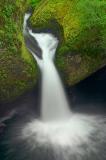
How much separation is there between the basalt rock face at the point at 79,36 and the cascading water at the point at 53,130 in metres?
0.40

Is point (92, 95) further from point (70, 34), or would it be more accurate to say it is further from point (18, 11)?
point (18, 11)

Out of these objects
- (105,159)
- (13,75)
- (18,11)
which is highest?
(18,11)

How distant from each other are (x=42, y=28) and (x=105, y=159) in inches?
240

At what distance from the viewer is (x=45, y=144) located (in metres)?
12.5

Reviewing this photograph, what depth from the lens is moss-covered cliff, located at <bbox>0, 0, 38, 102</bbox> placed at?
1348 cm

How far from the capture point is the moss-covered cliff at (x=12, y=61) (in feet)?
44.2

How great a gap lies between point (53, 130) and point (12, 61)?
2.54m

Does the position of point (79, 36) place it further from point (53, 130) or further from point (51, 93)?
point (53, 130)

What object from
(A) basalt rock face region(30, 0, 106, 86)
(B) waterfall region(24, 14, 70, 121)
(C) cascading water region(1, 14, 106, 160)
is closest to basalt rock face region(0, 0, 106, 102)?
(A) basalt rock face region(30, 0, 106, 86)

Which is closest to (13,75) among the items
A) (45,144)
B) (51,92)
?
(51,92)

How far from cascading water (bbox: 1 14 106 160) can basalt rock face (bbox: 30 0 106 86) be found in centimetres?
40

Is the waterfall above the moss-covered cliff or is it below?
below

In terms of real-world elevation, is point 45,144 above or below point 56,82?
below

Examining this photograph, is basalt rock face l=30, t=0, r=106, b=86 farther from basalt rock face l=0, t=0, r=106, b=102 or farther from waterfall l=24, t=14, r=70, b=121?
waterfall l=24, t=14, r=70, b=121
